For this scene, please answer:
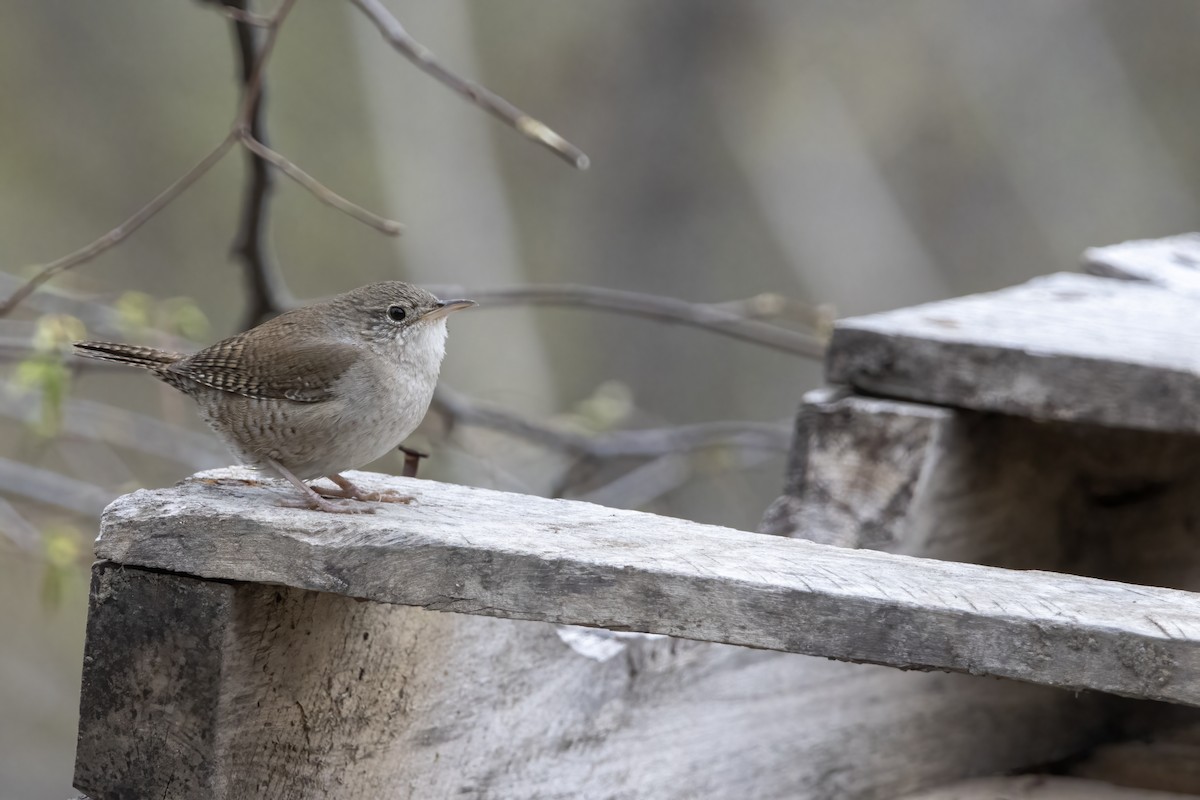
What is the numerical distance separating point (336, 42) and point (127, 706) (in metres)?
8.21

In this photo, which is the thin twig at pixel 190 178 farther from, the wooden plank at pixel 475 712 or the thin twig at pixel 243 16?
the wooden plank at pixel 475 712

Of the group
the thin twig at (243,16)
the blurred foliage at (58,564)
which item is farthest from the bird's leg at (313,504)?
the blurred foliage at (58,564)

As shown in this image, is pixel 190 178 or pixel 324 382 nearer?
pixel 324 382

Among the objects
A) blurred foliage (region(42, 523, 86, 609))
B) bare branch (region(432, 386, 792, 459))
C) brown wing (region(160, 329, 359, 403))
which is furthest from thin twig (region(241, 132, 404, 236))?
bare branch (region(432, 386, 792, 459))

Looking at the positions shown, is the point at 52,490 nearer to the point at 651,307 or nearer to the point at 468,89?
the point at 651,307

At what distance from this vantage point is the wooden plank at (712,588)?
131 centimetres

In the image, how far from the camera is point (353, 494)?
1797 mm

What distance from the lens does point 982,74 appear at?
8.92m

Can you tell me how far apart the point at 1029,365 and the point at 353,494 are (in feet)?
3.71

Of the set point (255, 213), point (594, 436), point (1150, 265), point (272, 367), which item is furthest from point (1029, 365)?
point (594, 436)

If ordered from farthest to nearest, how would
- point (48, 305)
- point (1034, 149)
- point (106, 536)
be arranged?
point (1034, 149)
point (48, 305)
point (106, 536)

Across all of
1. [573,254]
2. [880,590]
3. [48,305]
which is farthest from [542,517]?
[573,254]

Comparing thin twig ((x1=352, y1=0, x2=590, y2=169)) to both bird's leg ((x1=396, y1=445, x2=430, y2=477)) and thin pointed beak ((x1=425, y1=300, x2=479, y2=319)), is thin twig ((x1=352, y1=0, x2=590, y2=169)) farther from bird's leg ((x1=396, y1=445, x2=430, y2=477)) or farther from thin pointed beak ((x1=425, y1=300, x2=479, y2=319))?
bird's leg ((x1=396, y1=445, x2=430, y2=477))

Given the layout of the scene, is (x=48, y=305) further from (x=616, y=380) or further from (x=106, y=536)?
→ (x=616, y=380)
